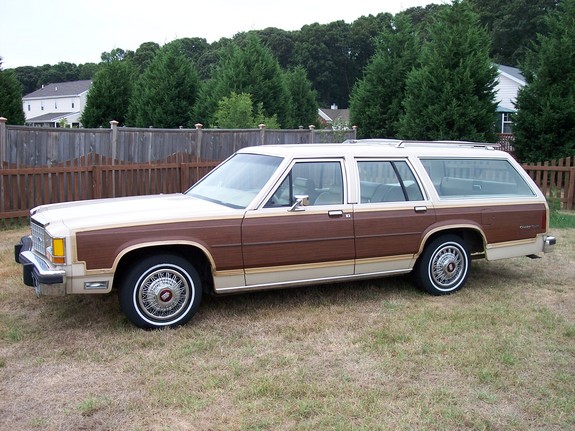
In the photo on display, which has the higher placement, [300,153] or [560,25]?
[560,25]

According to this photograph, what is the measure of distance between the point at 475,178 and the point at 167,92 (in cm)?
1604

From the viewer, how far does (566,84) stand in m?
17.7

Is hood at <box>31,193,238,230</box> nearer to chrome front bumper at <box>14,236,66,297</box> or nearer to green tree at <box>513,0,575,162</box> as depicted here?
chrome front bumper at <box>14,236,66,297</box>

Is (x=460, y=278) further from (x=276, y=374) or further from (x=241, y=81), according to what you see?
(x=241, y=81)

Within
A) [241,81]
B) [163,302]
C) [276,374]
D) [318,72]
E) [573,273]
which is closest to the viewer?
[276,374]

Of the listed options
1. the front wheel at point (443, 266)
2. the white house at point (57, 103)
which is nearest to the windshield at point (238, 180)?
the front wheel at point (443, 266)

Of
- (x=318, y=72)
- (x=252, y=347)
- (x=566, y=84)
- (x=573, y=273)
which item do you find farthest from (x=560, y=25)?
(x=318, y=72)

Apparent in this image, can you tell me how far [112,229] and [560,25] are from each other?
17496mm

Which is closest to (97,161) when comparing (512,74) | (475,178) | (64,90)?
(475,178)

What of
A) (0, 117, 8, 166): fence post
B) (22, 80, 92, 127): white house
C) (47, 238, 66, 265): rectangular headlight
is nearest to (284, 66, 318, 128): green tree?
(0, 117, 8, 166): fence post

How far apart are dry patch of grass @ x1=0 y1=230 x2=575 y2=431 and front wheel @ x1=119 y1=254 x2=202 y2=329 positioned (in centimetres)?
15

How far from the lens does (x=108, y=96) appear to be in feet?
76.7

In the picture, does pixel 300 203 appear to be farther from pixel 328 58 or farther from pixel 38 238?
pixel 328 58

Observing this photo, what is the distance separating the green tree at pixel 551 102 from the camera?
17562mm
